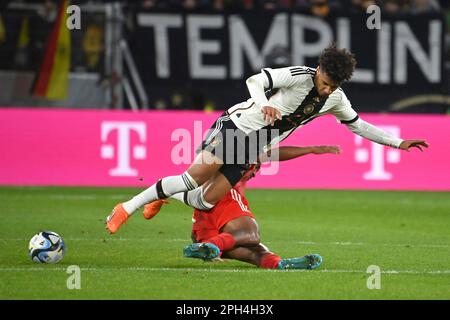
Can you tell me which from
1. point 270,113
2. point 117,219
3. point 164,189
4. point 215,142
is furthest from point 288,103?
point 117,219

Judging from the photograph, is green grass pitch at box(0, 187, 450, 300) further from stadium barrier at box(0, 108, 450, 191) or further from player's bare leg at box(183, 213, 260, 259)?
stadium barrier at box(0, 108, 450, 191)

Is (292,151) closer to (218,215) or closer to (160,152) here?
(218,215)

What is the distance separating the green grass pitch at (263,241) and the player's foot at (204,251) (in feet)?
0.52

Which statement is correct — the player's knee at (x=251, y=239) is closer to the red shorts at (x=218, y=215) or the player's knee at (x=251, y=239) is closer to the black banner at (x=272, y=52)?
the red shorts at (x=218, y=215)

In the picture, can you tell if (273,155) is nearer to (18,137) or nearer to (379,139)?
(379,139)

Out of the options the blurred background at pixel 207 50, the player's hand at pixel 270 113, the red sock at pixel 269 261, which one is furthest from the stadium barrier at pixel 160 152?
the player's hand at pixel 270 113

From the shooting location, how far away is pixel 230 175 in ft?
29.6

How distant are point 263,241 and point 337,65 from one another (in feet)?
10.6

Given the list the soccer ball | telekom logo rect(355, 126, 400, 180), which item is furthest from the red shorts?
telekom logo rect(355, 126, 400, 180)

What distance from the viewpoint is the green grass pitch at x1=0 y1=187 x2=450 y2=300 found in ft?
24.8

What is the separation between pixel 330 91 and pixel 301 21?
10.4 meters

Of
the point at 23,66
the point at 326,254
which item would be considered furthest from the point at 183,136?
the point at 326,254

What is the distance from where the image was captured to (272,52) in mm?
18812
